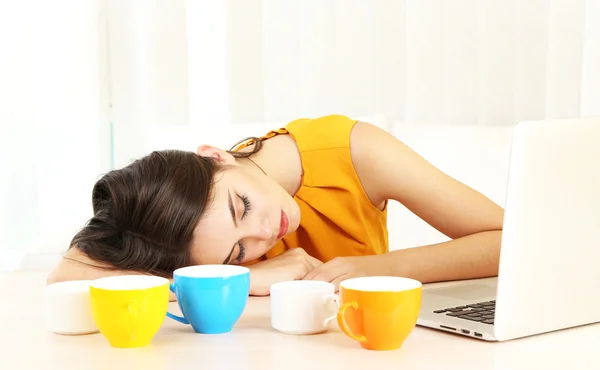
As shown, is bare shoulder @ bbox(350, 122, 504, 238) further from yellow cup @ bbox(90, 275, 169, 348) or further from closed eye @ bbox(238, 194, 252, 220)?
yellow cup @ bbox(90, 275, 169, 348)

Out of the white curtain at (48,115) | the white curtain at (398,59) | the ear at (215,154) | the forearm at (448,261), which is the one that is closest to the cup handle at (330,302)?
the forearm at (448,261)

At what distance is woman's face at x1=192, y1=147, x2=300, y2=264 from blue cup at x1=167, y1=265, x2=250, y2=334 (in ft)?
0.84

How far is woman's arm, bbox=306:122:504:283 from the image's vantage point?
4.23ft

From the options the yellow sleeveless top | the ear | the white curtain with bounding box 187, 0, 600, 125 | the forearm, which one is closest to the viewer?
the forearm

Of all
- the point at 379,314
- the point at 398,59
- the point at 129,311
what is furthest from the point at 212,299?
the point at 398,59

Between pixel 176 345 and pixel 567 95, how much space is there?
6.19 feet

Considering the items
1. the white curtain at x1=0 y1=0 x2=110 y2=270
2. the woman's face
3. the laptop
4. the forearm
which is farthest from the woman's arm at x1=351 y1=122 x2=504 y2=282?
the white curtain at x1=0 y1=0 x2=110 y2=270

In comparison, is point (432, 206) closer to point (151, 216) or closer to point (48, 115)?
point (151, 216)

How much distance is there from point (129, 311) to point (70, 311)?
128mm

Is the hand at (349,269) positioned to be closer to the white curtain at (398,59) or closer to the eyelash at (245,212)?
the eyelash at (245,212)

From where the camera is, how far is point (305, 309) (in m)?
0.91

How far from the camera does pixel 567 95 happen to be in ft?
7.96

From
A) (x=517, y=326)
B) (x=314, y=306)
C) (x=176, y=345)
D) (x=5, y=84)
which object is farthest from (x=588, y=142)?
(x=5, y=84)

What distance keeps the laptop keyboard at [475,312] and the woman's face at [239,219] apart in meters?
0.36
